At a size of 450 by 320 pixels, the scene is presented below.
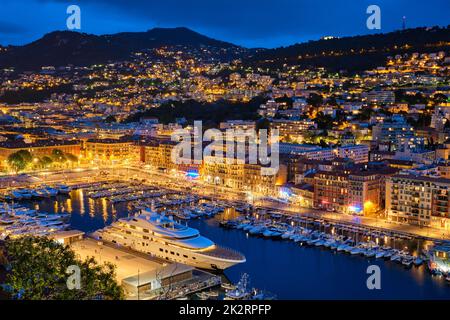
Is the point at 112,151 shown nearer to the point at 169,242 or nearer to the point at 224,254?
the point at 169,242

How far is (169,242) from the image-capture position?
13.4 meters

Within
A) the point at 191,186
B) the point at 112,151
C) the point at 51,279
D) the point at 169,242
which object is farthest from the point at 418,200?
the point at 112,151

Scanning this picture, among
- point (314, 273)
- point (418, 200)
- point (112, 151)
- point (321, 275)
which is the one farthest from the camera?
point (112, 151)

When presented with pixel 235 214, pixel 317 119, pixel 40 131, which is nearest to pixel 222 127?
pixel 317 119

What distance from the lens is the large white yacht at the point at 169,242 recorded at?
1282 centimetres

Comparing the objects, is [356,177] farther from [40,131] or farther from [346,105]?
[40,131]

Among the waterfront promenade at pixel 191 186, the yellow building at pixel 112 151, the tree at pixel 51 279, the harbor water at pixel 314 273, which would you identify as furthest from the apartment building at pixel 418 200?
the yellow building at pixel 112 151

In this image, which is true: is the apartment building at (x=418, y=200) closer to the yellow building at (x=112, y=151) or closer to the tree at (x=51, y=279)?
the tree at (x=51, y=279)

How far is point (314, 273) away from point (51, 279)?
22.7 feet

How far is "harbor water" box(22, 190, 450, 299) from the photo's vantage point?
1208 cm

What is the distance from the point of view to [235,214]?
64.2 feet

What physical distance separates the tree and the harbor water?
167 inches

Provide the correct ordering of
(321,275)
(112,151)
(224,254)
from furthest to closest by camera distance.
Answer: (112,151) < (321,275) < (224,254)

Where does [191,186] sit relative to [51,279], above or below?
below
